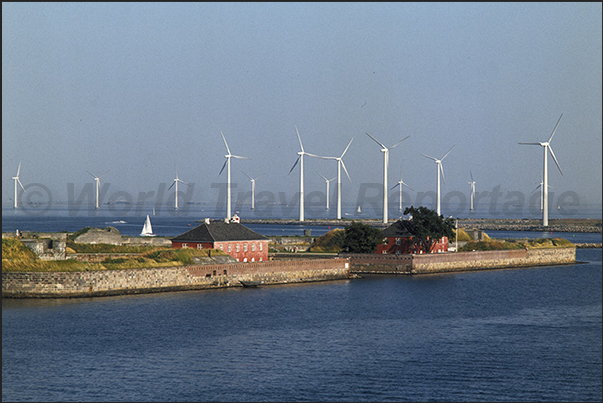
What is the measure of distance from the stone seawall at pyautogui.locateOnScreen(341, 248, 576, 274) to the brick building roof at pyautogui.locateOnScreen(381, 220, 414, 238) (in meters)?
3.63

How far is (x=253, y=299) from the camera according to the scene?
62562mm

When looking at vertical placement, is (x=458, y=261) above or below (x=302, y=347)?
above

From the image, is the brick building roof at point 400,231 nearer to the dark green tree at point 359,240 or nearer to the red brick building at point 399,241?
the red brick building at point 399,241

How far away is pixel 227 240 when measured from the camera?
249 feet

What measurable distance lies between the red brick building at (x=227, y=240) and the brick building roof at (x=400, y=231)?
56.3 feet

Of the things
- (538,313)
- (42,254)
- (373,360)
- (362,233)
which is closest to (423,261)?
(362,233)

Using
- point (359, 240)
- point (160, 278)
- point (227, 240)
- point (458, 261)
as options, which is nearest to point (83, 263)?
point (160, 278)

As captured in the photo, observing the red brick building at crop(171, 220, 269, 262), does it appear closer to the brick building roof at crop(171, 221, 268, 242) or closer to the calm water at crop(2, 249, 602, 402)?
the brick building roof at crop(171, 221, 268, 242)

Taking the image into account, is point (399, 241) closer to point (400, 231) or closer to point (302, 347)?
point (400, 231)

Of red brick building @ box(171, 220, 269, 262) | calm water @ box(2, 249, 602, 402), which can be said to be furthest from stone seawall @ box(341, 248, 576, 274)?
calm water @ box(2, 249, 602, 402)

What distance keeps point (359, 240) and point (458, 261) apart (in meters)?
13.0

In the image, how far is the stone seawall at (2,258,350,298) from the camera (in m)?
59.1

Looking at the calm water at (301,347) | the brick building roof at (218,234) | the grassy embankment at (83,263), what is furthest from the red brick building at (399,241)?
the grassy embankment at (83,263)

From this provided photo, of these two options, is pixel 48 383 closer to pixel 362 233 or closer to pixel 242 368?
pixel 242 368
